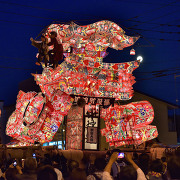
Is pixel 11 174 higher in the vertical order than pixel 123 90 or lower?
lower

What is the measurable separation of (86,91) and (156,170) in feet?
36.4

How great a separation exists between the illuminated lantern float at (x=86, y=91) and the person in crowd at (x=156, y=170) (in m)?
10.5

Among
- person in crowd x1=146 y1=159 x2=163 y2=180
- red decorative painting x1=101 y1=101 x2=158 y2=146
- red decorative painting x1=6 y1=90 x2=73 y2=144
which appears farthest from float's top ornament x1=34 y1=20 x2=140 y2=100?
person in crowd x1=146 y1=159 x2=163 y2=180

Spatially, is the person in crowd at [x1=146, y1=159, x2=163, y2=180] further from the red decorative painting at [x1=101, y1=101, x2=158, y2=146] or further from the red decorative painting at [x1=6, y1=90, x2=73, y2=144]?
the red decorative painting at [x1=101, y1=101, x2=158, y2=146]

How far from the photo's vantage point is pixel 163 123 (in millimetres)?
27297

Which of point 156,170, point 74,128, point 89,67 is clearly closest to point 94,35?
point 89,67

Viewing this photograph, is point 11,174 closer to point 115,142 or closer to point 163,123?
point 115,142

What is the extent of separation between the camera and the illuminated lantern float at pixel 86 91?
1702 centimetres

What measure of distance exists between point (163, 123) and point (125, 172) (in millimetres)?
22803

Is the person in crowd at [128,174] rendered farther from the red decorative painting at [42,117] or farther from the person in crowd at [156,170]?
the red decorative painting at [42,117]

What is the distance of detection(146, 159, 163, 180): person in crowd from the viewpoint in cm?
649

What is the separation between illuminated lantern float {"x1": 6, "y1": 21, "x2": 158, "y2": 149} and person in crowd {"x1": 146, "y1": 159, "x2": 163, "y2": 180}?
1048cm

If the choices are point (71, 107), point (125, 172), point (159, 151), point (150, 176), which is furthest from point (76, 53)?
point (125, 172)

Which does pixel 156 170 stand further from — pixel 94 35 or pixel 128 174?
pixel 94 35
